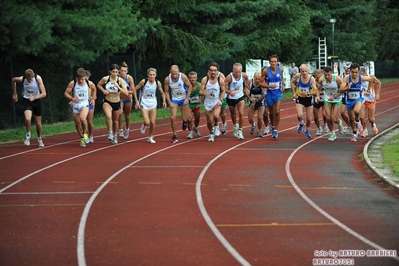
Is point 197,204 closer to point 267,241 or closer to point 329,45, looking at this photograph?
point 267,241

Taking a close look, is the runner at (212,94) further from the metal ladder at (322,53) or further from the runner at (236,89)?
the metal ladder at (322,53)

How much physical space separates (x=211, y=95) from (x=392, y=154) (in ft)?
18.0

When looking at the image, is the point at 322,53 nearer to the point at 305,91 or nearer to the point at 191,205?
the point at 305,91

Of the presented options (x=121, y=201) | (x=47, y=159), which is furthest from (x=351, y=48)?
(x=121, y=201)

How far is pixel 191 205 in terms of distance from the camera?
12.1 meters

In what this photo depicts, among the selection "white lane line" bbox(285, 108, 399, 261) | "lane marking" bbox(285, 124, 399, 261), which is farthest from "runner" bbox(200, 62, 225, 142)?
"white lane line" bbox(285, 108, 399, 261)

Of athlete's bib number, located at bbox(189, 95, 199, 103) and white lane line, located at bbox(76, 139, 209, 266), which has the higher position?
athlete's bib number, located at bbox(189, 95, 199, 103)

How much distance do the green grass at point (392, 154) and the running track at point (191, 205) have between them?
499mm

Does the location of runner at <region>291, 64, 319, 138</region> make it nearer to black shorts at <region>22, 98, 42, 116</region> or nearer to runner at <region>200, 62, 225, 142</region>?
runner at <region>200, 62, 225, 142</region>

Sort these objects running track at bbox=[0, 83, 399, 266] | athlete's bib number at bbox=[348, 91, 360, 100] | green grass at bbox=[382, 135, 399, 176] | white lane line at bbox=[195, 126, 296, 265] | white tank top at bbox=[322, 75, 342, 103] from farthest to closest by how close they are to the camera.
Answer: white tank top at bbox=[322, 75, 342, 103] → athlete's bib number at bbox=[348, 91, 360, 100] → green grass at bbox=[382, 135, 399, 176] → running track at bbox=[0, 83, 399, 266] → white lane line at bbox=[195, 126, 296, 265]

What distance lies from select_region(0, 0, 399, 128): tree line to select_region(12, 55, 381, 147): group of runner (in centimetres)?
387

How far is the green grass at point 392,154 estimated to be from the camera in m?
15.8

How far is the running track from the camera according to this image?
8992 millimetres

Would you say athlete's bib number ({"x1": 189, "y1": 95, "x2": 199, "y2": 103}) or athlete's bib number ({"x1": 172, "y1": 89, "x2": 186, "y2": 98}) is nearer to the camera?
athlete's bib number ({"x1": 172, "y1": 89, "x2": 186, "y2": 98})
